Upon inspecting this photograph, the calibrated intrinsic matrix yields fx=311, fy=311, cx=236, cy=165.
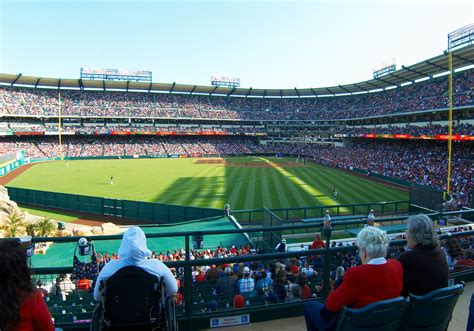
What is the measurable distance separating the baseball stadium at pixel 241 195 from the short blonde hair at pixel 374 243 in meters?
0.02

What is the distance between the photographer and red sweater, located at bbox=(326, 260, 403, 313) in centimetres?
292

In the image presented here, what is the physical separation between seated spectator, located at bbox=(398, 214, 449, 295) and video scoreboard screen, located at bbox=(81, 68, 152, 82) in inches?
3304

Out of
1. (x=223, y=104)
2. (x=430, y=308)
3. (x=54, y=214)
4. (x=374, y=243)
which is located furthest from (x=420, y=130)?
(x=223, y=104)

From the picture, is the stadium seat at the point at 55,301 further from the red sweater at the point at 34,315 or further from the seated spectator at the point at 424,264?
the seated spectator at the point at 424,264

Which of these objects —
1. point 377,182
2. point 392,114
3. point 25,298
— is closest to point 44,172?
point 377,182

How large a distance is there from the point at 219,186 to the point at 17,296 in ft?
102

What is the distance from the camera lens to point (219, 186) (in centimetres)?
3328

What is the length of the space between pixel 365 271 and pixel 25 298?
2.86 m

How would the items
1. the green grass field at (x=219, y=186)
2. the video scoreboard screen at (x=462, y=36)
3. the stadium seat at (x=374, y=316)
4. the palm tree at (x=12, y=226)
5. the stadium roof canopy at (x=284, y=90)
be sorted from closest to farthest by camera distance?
the stadium seat at (x=374, y=316) < the palm tree at (x=12, y=226) < the green grass field at (x=219, y=186) < the video scoreboard screen at (x=462, y=36) < the stadium roof canopy at (x=284, y=90)

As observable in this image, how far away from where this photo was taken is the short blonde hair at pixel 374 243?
306 centimetres

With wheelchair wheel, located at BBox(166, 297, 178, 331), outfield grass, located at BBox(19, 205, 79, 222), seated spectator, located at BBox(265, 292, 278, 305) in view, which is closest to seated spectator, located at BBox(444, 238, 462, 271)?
seated spectator, located at BBox(265, 292, 278, 305)

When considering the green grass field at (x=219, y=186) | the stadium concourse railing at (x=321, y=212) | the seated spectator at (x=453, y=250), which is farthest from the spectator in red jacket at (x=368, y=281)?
the green grass field at (x=219, y=186)

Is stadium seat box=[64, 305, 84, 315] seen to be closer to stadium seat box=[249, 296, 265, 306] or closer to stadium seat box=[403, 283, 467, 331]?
stadium seat box=[249, 296, 265, 306]

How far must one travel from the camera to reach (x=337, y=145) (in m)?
71.9
